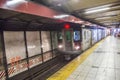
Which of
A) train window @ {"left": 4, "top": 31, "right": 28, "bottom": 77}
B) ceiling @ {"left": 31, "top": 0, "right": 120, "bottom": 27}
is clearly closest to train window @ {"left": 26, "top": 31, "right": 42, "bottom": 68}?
train window @ {"left": 4, "top": 31, "right": 28, "bottom": 77}

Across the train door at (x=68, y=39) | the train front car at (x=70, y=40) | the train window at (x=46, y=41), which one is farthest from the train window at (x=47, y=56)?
the train door at (x=68, y=39)

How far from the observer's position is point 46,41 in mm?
8234

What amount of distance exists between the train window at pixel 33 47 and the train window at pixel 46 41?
1.72ft

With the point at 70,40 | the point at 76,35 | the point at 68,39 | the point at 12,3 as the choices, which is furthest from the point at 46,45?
the point at 12,3

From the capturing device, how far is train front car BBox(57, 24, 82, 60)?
8.60 metres

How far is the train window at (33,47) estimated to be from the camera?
21.8ft

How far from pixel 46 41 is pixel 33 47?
1.47 meters

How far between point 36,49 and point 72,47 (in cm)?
277

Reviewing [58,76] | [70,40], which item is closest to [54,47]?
[70,40]

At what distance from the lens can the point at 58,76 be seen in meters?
4.12

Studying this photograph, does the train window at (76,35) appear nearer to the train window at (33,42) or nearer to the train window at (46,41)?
→ the train window at (46,41)

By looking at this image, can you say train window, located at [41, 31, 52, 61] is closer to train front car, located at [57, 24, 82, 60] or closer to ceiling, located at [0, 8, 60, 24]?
train front car, located at [57, 24, 82, 60]

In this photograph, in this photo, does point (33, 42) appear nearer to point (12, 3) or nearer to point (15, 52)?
point (15, 52)

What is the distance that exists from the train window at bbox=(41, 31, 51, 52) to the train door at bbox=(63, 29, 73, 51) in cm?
117
